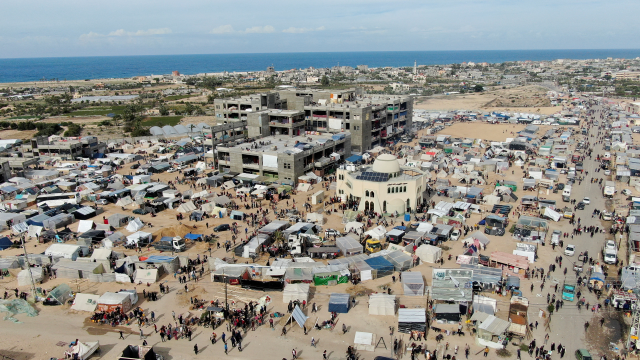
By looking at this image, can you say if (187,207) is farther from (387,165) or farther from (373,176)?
(387,165)

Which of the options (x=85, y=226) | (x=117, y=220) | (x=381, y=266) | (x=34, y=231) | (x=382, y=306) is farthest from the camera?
(x=117, y=220)

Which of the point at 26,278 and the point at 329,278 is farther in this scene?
the point at 26,278

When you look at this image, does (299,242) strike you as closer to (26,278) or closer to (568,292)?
(568,292)

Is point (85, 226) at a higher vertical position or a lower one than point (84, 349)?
higher

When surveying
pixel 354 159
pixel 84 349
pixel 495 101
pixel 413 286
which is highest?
pixel 495 101

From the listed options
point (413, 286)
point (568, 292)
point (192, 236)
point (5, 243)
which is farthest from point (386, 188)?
point (5, 243)

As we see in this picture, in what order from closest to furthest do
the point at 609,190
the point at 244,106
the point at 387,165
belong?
1. the point at 387,165
2. the point at 609,190
3. the point at 244,106
